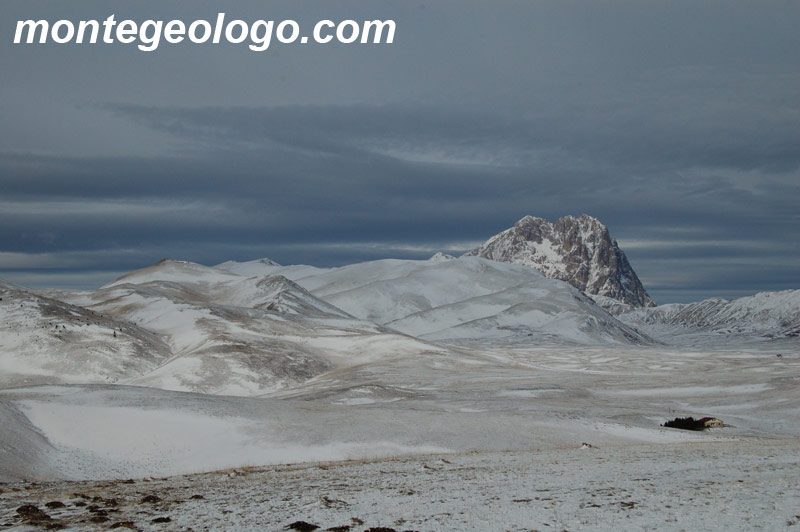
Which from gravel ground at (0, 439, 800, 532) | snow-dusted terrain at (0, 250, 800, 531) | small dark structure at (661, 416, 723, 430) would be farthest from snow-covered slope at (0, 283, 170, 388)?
gravel ground at (0, 439, 800, 532)

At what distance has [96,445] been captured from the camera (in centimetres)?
3775

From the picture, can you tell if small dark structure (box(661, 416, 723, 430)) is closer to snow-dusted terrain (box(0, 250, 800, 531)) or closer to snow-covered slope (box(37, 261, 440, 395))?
snow-dusted terrain (box(0, 250, 800, 531))

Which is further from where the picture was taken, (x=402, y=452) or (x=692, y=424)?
(x=692, y=424)

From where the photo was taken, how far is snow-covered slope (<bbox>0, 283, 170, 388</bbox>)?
99.4m

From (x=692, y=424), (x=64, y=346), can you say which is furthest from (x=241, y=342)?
(x=692, y=424)

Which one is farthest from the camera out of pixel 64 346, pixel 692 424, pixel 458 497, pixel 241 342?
pixel 241 342

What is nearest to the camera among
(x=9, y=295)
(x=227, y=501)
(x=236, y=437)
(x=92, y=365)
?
(x=227, y=501)

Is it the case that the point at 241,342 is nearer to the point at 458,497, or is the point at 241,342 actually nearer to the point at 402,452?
the point at 402,452

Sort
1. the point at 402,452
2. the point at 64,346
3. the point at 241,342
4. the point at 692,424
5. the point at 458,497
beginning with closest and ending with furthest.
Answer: the point at 458,497 → the point at 402,452 → the point at 692,424 → the point at 64,346 → the point at 241,342

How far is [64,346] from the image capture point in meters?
108

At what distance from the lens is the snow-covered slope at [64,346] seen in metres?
99.4

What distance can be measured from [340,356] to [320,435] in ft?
291

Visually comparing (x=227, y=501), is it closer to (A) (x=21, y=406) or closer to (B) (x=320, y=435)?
(B) (x=320, y=435)

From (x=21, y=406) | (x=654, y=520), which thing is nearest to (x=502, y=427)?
(x=654, y=520)
